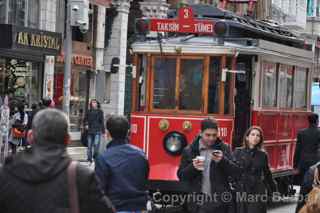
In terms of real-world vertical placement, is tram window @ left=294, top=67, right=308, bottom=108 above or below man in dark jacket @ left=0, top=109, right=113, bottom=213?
above

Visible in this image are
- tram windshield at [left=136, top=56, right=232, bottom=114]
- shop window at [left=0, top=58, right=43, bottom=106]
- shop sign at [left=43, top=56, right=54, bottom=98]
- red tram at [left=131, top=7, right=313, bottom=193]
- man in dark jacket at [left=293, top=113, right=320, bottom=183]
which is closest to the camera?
red tram at [left=131, top=7, right=313, bottom=193]

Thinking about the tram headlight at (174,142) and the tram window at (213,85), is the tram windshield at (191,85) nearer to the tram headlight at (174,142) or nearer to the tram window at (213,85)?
the tram window at (213,85)

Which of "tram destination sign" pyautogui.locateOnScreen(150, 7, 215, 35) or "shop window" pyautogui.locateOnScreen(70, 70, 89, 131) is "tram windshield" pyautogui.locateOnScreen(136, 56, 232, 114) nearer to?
"tram destination sign" pyautogui.locateOnScreen(150, 7, 215, 35)

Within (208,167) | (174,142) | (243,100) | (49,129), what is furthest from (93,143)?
(49,129)

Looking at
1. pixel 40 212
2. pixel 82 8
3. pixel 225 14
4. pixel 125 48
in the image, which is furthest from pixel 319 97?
pixel 40 212

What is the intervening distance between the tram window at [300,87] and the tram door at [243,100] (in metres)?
2.55

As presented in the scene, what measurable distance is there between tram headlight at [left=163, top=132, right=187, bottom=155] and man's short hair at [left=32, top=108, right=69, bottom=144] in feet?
30.1

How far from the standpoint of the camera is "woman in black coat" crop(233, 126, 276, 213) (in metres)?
10.8

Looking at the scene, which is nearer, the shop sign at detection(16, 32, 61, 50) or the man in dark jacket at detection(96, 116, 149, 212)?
the man in dark jacket at detection(96, 116, 149, 212)

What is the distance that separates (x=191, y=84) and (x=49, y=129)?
9.50m

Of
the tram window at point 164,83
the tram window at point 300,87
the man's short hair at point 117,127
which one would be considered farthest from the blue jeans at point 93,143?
the man's short hair at point 117,127

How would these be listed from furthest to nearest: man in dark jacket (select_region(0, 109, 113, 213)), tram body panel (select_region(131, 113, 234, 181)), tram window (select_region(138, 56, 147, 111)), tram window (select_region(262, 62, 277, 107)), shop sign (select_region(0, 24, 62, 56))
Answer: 1. shop sign (select_region(0, 24, 62, 56))
2. tram window (select_region(262, 62, 277, 107))
3. tram window (select_region(138, 56, 147, 111))
4. tram body panel (select_region(131, 113, 234, 181))
5. man in dark jacket (select_region(0, 109, 113, 213))

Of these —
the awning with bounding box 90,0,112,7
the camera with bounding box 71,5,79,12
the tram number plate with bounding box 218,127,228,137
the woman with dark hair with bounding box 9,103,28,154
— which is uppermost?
the awning with bounding box 90,0,112,7

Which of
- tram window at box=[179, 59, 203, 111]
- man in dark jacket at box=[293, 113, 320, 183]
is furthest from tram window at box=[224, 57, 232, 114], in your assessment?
man in dark jacket at box=[293, 113, 320, 183]
